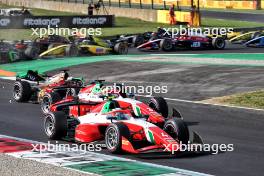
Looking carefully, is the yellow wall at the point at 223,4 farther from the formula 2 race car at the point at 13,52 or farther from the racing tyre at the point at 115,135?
the racing tyre at the point at 115,135

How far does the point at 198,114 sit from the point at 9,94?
7.38 m

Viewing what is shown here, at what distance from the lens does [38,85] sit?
2072 centimetres

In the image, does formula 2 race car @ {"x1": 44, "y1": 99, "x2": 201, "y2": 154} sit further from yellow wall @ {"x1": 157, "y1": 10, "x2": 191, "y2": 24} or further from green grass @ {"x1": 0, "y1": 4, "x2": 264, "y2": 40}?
yellow wall @ {"x1": 157, "y1": 10, "x2": 191, "y2": 24}

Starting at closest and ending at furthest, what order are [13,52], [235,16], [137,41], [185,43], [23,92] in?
[23,92]
[13,52]
[185,43]
[137,41]
[235,16]

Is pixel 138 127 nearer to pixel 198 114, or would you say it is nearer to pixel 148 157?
pixel 148 157

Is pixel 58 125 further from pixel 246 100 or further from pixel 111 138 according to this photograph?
pixel 246 100

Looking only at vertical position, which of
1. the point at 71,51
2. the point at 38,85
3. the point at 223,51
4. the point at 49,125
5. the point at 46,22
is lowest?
the point at 223,51

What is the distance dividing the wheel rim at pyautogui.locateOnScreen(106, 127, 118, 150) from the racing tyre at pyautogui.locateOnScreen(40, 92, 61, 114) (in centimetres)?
513

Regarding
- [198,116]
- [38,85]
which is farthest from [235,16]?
[198,116]

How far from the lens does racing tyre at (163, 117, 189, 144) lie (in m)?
12.7

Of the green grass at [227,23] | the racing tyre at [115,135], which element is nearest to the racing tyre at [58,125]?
the racing tyre at [115,135]

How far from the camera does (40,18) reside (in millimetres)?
44219

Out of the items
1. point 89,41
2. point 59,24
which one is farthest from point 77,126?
point 59,24

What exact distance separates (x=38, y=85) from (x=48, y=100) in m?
2.79
